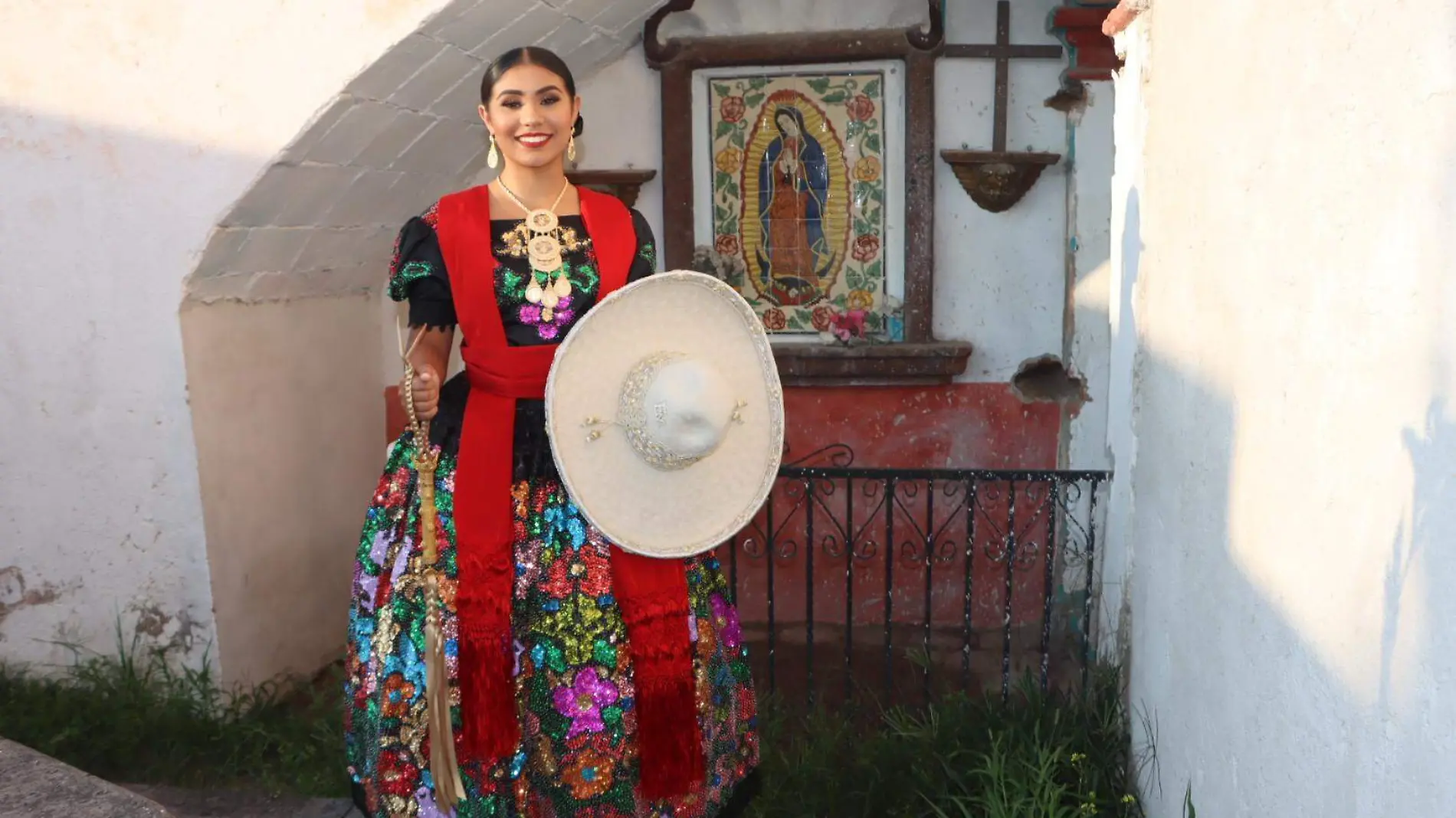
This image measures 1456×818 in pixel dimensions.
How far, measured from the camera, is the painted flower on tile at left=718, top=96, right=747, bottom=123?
4.45 m

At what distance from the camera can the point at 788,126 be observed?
14.6ft

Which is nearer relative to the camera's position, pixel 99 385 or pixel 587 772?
pixel 587 772

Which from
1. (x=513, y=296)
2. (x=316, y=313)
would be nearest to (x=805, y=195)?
(x=316, y=313)

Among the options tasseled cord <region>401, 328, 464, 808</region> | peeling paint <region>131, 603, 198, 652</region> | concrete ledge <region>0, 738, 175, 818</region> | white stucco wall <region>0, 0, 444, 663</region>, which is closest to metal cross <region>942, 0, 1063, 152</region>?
white stucco wall <region>0, 0, 444, 663</region>

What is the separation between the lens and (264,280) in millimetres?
3598

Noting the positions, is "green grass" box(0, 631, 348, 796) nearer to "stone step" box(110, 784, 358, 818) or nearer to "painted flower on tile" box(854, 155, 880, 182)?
"stone step" box(110, 784, 358, 818)

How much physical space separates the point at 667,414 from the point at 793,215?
2.49 meters

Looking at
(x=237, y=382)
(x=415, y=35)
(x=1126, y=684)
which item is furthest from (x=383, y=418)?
(x=1126, y=684)

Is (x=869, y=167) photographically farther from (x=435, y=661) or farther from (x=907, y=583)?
(x=435, y=661)

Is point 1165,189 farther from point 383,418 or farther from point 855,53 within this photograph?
point 383,418

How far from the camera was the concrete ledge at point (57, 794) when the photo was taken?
1.91m

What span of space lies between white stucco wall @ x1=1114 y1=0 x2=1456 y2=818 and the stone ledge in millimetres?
1793

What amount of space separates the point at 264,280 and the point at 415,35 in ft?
3.26

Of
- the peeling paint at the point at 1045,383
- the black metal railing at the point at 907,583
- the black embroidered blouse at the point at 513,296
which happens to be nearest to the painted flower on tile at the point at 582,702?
the black embroidered blouse at the point at 513,296
